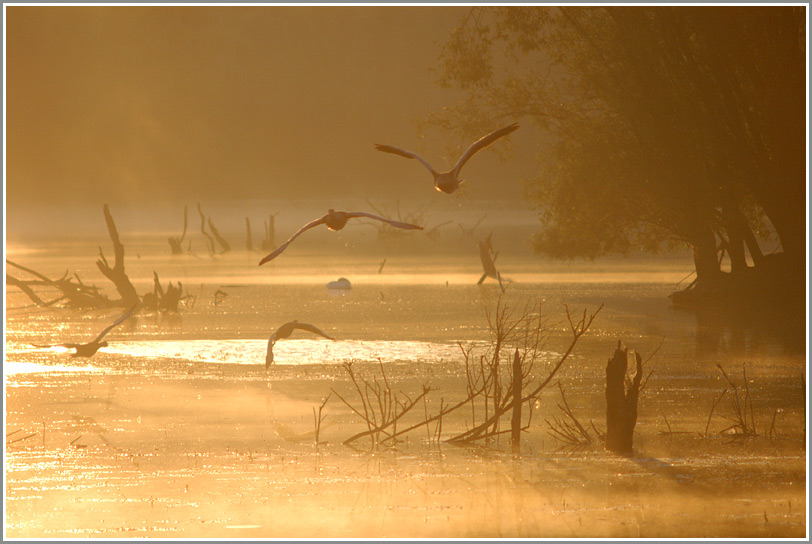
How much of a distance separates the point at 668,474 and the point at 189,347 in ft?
37.6

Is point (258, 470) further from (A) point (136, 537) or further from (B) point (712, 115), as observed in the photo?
(B) point (712, 115)

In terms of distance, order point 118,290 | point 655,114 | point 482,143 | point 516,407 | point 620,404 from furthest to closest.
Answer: point 118,290, point 655,114, point 516,407, point 620,404, point 482,143

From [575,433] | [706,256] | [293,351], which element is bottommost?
[575,433]

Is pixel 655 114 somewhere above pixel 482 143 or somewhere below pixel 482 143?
above

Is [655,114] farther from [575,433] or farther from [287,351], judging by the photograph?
[575,433]

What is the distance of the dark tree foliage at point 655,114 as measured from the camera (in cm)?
1947

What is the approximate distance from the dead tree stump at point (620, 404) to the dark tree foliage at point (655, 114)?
8.36m

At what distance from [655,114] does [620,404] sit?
11.4 meters

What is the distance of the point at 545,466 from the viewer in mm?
11969

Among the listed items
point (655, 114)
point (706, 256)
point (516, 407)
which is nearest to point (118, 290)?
point (655, 114)

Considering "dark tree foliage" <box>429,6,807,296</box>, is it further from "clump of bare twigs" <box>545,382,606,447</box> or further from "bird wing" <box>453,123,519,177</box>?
"bird wing" <box>453,123,519,177</box>

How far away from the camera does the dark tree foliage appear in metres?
19.5

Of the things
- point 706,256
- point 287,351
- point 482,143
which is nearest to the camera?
point 482,143

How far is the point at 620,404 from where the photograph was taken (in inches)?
492
